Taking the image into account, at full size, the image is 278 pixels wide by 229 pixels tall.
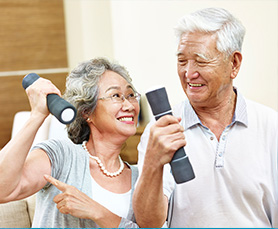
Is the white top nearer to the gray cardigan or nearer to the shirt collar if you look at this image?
the gray cardigan

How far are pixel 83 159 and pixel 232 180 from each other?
54cm

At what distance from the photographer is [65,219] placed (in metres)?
1.60

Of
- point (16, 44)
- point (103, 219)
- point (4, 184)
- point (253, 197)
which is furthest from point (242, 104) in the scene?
point (16, 44)

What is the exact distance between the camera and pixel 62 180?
1.64 m

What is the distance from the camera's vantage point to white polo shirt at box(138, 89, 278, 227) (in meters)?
1.56

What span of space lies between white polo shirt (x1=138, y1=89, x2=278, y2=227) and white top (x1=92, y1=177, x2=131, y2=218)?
0.16 metres

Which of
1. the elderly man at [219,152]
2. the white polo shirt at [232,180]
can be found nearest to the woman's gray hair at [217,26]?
the elderly man at [219,152]

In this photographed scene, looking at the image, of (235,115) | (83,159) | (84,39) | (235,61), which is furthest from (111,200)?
(84,39)

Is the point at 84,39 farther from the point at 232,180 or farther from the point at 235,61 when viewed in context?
the point at 232,180

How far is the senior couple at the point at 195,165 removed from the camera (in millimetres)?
1483

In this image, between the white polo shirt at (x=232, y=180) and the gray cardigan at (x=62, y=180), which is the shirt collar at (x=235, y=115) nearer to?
the white polo shirt at (x=232, y=180)

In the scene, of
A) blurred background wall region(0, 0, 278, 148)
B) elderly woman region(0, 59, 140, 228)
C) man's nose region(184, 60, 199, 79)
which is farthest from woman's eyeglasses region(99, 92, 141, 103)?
blurred background wall region(0, 0, 278, 148)

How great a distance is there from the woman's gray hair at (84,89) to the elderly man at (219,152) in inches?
11.6

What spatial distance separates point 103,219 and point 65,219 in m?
0.17
